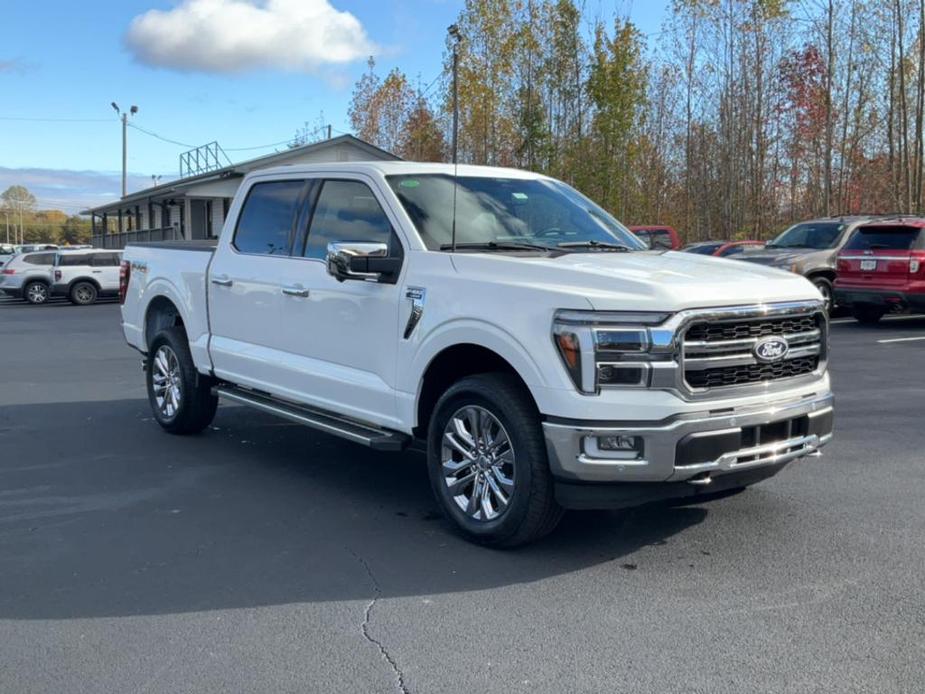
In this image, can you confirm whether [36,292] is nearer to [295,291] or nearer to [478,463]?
[295,291]

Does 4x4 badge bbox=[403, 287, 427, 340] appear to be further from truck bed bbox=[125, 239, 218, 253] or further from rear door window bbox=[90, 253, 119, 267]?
rear door window bbox=[90, 253, 119, 267]

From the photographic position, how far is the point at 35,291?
28078 mm

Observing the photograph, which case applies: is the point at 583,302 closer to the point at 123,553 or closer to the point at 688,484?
the point at 688,484

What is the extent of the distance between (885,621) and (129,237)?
45255 mm

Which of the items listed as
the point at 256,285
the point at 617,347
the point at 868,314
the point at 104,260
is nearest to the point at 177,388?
the point at 256,285

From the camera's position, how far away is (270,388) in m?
6.54

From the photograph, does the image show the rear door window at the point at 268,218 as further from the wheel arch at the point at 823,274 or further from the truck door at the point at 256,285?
the wheel arch at the point at 823,274

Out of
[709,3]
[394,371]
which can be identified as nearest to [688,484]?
[394,371]

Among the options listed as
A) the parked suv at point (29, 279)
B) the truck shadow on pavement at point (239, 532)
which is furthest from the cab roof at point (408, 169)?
the parked suv at point (29, 279)

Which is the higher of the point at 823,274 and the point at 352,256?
the point at 823,274

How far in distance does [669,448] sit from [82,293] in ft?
87.4

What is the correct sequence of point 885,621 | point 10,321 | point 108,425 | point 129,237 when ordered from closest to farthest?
point 885,621
point 108,425
point 10,321
point 129,237

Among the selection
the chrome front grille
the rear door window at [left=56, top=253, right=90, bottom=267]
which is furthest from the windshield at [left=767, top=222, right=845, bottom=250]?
the rear door window at [left=56, top=253, right=90, bottom=267]

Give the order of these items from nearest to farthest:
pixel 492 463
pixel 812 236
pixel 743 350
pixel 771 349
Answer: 1. pixel 743 350
2. pixel 771 349
3. pixel 492 463
4. pixel 812 236
